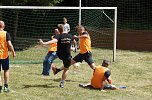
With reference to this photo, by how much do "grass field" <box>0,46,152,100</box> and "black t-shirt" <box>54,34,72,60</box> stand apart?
855 mm

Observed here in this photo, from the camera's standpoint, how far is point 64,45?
34.0 feet

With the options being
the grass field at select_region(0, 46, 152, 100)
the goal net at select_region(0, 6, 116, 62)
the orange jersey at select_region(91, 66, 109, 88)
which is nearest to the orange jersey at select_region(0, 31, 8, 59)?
Answer: the grass field at select_region(0, 46, 152, 100)

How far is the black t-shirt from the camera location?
10305 millimetres

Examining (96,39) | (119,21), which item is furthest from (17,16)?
(119,21)

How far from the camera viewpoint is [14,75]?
40.8 feet

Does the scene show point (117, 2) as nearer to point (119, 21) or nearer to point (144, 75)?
point (119, 21)

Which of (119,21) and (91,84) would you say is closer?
(91,84)

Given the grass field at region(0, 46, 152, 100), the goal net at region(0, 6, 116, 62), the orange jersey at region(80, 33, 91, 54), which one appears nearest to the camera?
the grass field at region(0, 46, 152, 100)

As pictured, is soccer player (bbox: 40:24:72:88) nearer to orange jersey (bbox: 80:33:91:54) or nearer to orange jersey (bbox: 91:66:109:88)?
orange jersey (bbox: 91:66:109:88)

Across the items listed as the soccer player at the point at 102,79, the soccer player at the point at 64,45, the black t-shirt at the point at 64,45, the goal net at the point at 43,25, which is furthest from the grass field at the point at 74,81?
the goal net at the point at 43,25

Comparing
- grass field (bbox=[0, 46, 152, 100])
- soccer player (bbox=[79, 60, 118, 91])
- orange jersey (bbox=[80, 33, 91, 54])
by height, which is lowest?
grass field (bbox=[0, 46, 152, 100])

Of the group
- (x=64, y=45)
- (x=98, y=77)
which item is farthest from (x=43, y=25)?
(x=98, y=77)

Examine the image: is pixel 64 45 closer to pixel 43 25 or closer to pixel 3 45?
pixel 3 45

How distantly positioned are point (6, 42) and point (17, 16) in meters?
11.1
